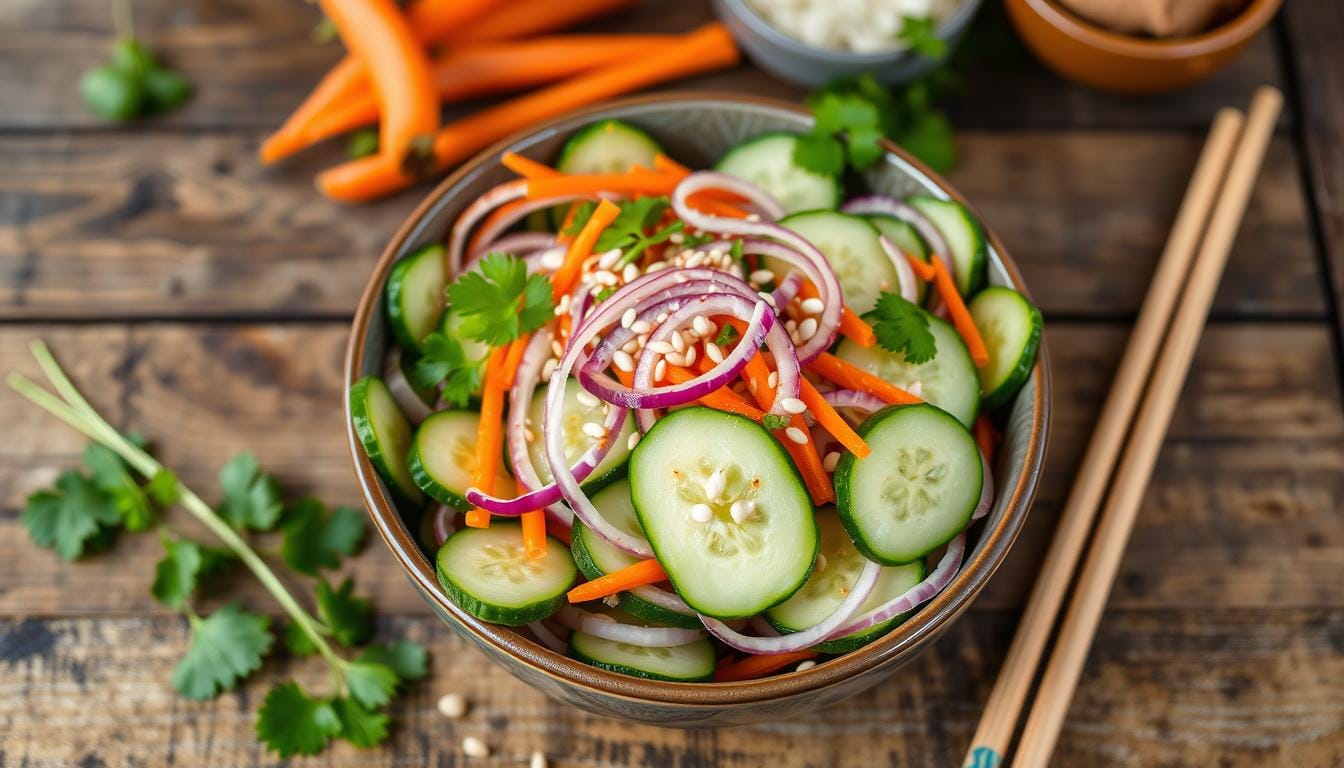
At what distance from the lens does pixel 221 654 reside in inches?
92.6

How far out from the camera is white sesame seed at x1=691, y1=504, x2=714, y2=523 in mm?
1777

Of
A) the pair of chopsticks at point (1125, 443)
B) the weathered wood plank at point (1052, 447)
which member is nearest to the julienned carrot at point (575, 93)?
the weathered wood plank at point (1052, 447)

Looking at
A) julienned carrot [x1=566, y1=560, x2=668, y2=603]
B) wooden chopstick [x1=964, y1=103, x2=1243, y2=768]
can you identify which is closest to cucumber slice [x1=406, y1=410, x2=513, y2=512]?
julienned carrot [x1=566, y1=560, x2=668, y2=603]

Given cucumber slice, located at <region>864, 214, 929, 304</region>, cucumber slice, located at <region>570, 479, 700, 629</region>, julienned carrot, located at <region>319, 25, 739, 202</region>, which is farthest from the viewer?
julienned carrot, located at <region>319, 25, 739, 202</region>

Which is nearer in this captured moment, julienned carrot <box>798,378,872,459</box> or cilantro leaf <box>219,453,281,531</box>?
julienned carrot <box>798,378,872,459</box>

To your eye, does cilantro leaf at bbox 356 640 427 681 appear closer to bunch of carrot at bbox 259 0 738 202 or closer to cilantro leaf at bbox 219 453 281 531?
cilantro leaf at bbox 219 453 281 531

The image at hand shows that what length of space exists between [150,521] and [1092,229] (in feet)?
7.92

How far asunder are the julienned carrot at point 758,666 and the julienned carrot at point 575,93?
1540 mm

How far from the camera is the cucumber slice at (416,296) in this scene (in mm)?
2168

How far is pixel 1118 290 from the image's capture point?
278 centimetres

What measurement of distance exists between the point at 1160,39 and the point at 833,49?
817mm

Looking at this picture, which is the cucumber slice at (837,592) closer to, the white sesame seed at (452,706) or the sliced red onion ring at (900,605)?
the sliced red onion ring at (900,605)

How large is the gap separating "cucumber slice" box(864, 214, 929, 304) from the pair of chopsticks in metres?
0.62

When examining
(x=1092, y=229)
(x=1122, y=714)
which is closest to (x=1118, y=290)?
(x=1092, y=229)
